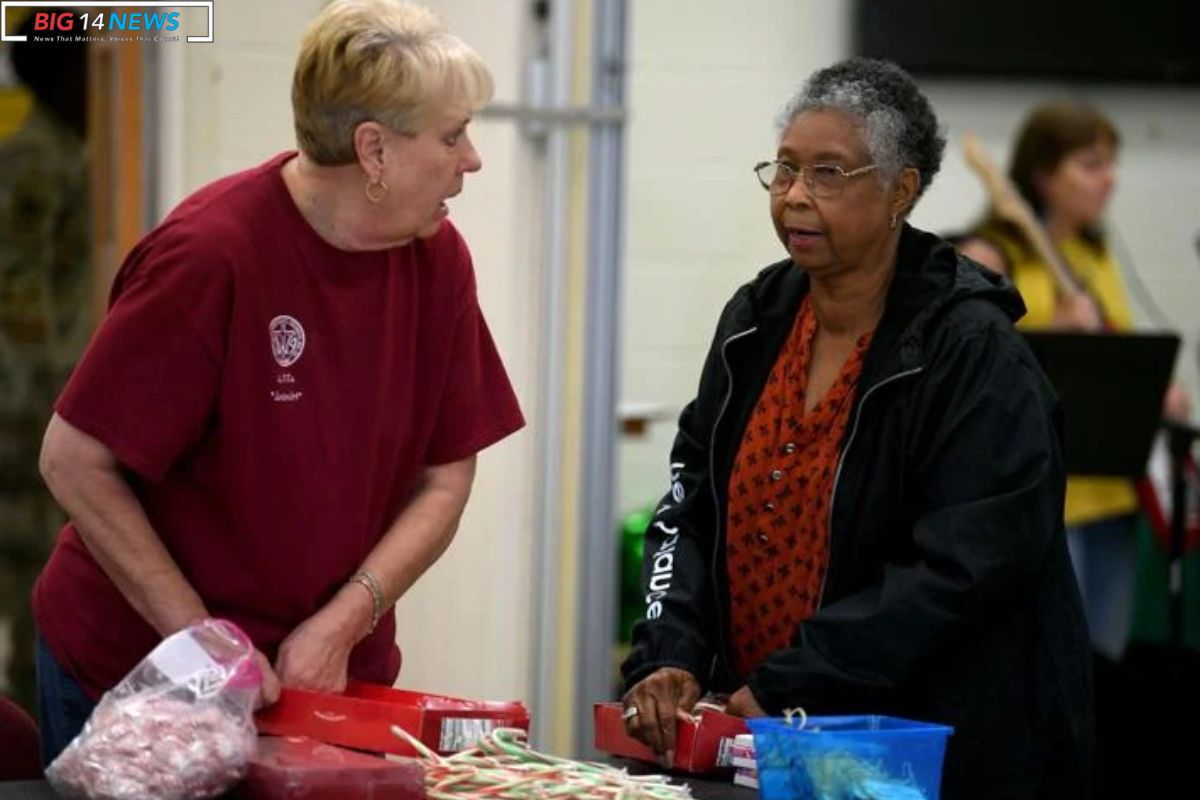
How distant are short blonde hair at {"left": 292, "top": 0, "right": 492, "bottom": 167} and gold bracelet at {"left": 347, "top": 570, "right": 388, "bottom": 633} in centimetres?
45

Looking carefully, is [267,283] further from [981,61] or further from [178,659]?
[981,61]

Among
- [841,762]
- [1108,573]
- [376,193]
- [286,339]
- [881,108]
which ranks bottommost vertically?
[1108,573]

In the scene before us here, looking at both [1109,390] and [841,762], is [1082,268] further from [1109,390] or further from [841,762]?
[841,762]

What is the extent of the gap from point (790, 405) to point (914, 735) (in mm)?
545

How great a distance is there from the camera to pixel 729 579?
238 cm

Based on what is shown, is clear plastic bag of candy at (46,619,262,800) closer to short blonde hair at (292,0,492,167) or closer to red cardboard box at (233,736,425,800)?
red cardboard box at (233,736,425,800)

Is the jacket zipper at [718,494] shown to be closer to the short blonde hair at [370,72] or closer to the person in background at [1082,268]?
the short blonde hair at [370,72]

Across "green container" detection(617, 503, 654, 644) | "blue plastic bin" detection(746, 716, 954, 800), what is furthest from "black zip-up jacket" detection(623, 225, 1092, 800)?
"green container" detection(617, 503, 654, 644)

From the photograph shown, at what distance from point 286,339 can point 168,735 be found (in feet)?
1.59

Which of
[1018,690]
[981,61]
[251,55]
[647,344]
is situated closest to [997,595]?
[1018,690]

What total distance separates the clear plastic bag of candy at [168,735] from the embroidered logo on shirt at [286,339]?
0.35 meters

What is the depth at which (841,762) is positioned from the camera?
1853 mm

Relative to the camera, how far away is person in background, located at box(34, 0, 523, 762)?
2141mm

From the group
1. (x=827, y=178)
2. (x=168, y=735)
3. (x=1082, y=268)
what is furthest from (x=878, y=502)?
(x=1082, y=268)
